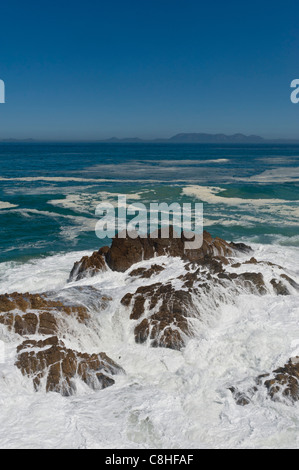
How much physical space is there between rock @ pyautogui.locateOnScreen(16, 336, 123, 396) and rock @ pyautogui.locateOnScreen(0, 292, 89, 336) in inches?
29.3

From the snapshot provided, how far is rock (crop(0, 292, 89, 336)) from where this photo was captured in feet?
38.3

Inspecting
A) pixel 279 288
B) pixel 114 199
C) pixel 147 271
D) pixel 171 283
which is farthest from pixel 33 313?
pixel 114 199

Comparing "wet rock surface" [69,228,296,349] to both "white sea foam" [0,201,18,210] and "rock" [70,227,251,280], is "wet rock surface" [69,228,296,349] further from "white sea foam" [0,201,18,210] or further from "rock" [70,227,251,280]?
"white sea foam" [0,201,18,210]

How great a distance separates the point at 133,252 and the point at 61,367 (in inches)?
307

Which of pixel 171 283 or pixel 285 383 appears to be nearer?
pixel 285 383

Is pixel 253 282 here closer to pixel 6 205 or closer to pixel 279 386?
pixel 279 386

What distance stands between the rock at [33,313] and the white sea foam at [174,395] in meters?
0.43

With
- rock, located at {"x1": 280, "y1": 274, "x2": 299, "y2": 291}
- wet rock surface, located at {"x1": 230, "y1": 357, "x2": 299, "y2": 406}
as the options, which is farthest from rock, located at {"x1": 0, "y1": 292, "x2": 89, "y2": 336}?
rock, located at {"x1": 280, "y1": 274, "x2": 299, "y2": 291}

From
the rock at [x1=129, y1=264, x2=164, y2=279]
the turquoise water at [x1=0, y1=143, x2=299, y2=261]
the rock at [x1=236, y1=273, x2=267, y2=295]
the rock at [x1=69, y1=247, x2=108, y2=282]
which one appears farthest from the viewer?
the turquoise water at [x1=0, y1=143, x2=299, y2=261]

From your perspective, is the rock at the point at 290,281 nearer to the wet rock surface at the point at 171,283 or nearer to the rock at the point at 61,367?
the wet rock surface at the point at 171,283

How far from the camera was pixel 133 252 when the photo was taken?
1741cm

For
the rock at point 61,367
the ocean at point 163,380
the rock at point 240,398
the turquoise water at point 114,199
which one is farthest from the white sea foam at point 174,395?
the turquoise water at point 114,199
